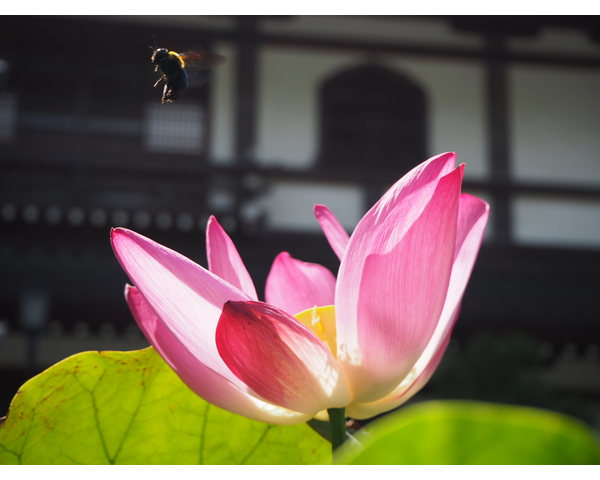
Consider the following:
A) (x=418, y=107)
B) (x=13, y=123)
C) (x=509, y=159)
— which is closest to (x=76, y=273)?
(x=13, y=123)

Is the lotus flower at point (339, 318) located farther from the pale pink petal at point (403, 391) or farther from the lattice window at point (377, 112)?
the lattice window at point (377, 112)

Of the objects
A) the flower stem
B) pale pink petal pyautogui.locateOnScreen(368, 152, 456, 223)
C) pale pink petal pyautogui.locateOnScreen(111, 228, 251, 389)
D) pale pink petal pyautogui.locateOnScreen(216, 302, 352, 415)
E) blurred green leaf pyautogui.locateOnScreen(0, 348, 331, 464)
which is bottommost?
blurred green leaf pyautogui.locateOnScreen(0, 348, 331, 464)

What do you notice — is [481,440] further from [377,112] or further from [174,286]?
[377,112]

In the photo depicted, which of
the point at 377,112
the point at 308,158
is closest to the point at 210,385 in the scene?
the point at 308,158

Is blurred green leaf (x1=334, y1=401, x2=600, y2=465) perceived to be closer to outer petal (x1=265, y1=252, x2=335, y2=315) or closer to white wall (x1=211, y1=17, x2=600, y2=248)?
outer petal (x1=265, y1=252, x2=335, y2=315)

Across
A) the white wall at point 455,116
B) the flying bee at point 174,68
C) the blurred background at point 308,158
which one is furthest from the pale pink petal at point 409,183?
the white wall at point 455,116

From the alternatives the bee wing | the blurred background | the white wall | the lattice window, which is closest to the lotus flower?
the bee wing
